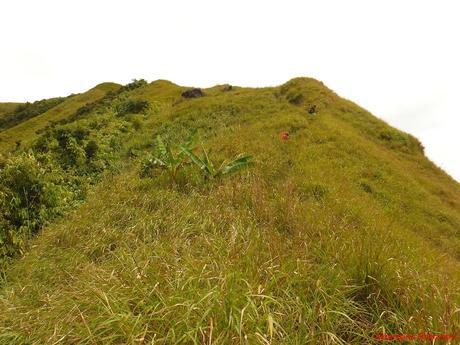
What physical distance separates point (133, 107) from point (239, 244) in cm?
2967

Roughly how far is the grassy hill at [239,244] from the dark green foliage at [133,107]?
12202 mm

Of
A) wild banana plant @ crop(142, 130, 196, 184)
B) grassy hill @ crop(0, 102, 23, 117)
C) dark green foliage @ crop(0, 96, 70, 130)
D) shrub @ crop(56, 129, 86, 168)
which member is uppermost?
wild banana plant @ crop(142, 130, 196, 184)

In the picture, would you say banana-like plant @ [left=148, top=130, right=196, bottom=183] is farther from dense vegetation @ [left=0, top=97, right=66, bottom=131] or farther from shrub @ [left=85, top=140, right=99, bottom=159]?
dense vegetation @ [left=0, top=97, right=66, bottom=131]

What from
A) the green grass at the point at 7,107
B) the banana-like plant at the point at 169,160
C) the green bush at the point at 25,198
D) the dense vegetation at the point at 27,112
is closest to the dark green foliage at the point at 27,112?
the dense vegetation at the point at 27,112

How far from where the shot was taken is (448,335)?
150 inches

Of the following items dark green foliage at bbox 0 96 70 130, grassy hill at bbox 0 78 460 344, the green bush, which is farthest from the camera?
dark green foliage at bbox 0 96 70 130

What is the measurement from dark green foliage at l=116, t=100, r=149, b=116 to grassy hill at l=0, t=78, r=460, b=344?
40.0 feet

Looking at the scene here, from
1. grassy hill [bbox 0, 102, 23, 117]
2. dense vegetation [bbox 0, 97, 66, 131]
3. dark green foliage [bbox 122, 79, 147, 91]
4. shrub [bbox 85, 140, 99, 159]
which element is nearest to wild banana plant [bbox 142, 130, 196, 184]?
shrub [bbox 85, 140, 99, 159]

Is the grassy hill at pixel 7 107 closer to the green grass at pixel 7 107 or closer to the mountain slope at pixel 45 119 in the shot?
the green grass at pixel 7 107

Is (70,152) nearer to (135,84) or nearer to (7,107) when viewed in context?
(135,84)

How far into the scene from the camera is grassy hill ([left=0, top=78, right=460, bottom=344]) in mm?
4137

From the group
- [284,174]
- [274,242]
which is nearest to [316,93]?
[284,174]

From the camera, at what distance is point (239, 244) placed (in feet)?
18.0

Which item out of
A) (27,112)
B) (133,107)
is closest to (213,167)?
(133,107)
